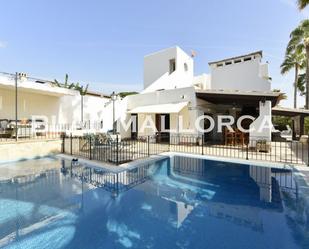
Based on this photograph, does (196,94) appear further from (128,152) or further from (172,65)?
(172,65)

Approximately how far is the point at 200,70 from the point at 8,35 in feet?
120

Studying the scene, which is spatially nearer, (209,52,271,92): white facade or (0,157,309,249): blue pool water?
(0,157,309,249): blue pool water

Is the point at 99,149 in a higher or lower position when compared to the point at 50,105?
lower

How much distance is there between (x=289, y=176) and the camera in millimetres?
13203

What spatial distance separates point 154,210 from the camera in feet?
30.0

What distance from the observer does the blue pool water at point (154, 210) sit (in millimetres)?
6754

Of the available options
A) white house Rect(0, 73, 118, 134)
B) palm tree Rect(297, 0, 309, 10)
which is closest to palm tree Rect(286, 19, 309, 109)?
palm tree Rect(297, 0, 309, 10)

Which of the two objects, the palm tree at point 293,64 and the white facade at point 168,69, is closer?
the white facade at point 168,69

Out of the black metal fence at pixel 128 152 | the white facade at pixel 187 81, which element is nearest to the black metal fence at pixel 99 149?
the black metal fence at pixel 128 152

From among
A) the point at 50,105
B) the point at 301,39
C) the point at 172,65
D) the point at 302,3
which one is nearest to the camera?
the point at 302,3

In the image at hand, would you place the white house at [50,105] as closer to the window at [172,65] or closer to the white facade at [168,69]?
the white facade at [168,69]

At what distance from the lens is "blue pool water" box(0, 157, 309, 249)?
22.2 feet

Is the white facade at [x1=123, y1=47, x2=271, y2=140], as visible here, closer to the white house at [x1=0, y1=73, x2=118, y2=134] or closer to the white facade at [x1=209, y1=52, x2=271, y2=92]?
the white facade at [x1=209, y1=52, x2=271, y2=92]

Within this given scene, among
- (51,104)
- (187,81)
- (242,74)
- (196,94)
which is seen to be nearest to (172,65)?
(187,81)
